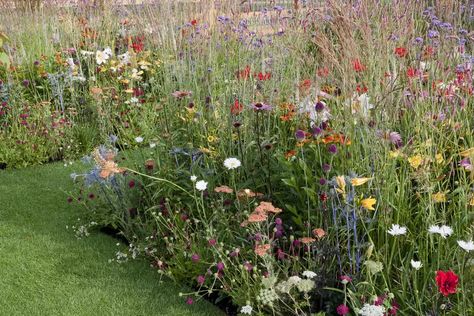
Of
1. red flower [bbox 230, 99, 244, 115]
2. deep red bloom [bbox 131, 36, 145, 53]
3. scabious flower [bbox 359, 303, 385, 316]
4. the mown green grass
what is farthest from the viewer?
deep red bloom [bbox 131, 36, 145, 53]

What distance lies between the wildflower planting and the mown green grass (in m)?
0.10

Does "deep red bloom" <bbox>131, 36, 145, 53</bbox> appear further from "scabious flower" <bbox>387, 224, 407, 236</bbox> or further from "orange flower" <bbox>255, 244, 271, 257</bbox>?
"scabious flower" <bbox>387, 224, 407, 236</bbox>

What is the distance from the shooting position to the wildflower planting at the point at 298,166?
2781 mm

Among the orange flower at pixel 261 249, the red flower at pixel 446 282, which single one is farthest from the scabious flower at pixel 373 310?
the orange flower at pixel 261 249

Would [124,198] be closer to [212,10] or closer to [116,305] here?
[116,305]

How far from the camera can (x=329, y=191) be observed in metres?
3.01

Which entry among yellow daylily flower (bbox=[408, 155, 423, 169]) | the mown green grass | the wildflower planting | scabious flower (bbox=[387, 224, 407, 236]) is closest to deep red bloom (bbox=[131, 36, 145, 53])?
the wildflower planting

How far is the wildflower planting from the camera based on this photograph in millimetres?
2781

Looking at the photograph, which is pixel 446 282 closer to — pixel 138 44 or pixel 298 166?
pixel 298 166

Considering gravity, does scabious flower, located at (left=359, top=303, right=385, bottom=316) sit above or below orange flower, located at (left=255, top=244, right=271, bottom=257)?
Result: below

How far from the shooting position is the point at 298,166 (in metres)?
3.44

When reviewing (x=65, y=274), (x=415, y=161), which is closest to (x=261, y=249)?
(x=415, y=161)

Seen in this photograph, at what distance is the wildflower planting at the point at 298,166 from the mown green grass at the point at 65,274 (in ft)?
0.34

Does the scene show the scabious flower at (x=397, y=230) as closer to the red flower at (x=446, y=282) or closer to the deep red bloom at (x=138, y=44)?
the red flower at (x=446, y=282)
